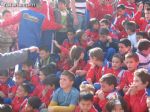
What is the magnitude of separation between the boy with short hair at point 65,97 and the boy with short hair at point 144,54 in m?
0.98


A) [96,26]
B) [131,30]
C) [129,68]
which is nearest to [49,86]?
[129,68]

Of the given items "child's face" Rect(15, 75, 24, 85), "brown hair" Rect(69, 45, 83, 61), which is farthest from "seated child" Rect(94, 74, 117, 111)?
"child's face" Rect(15, 75, 24, 85)

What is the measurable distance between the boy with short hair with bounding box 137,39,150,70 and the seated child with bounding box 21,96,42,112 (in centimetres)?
147

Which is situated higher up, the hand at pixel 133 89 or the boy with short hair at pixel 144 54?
the boy with short hair at pixel 144 54

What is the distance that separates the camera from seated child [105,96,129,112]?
4113mm

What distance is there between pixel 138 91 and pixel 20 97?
197cm

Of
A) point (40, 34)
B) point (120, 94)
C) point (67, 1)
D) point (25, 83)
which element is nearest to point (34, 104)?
point (25, 83)

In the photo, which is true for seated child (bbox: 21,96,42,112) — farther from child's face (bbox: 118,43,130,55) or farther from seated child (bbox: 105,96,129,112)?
child's face (bbox: 118,43,130,55)

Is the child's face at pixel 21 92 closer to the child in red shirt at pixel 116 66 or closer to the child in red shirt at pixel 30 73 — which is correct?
the child in red shirt at pixel 30 73

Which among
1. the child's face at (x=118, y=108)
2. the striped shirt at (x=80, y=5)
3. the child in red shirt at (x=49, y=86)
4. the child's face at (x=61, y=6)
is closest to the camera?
the child's face at (x=118, y=108)

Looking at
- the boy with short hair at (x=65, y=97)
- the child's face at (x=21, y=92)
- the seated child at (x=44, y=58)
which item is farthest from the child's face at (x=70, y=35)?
the boy with short hair at (x=65, y=97)

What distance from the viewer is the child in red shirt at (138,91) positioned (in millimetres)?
4250

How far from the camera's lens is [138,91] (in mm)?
4309

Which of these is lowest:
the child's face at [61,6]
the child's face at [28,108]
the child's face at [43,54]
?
the child's face at [28,108]
